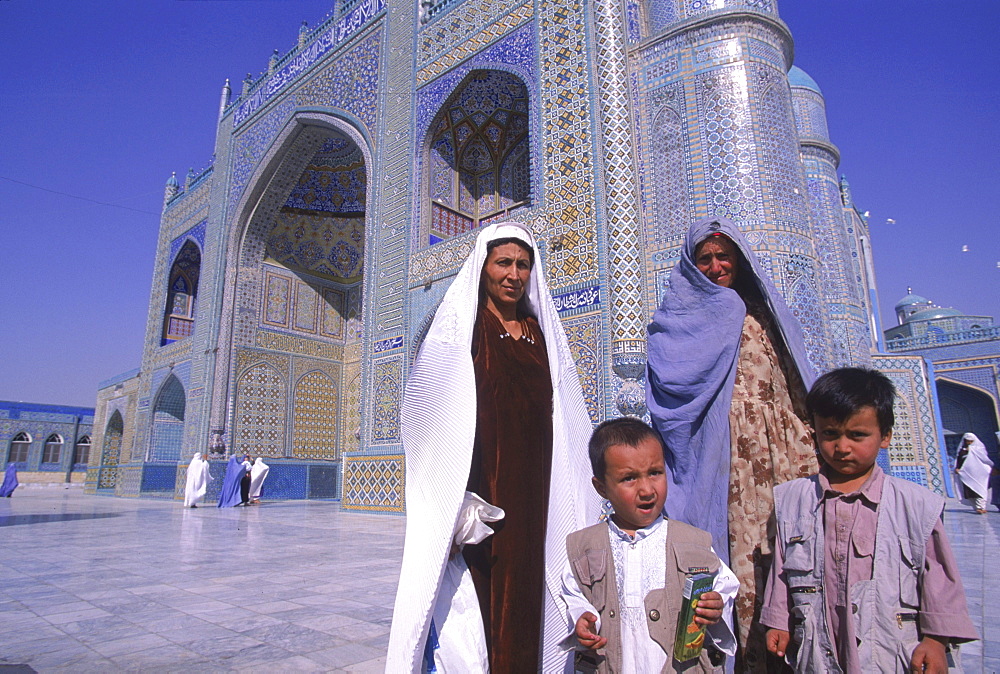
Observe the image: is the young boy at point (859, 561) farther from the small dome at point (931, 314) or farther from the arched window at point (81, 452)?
the arched window at point (81, 452)

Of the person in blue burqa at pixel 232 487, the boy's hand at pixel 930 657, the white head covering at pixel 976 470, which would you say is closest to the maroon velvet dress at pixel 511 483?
the boy's hand at pixel 930 657

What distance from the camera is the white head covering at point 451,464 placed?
3.77ft

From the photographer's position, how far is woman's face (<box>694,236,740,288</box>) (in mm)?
1386

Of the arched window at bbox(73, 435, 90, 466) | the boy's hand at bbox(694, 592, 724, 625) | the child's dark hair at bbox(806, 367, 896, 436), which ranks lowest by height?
the boy's hand at bbox(694, 592, 724, 625)

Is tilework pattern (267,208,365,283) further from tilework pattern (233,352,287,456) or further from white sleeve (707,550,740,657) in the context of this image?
white sleeve (707,550,740,657)

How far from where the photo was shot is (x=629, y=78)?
5410mm

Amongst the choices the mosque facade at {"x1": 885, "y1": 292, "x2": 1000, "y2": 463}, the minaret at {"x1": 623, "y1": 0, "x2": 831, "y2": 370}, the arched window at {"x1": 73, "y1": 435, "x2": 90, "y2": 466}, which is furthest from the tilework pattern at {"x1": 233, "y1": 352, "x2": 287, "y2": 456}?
the arched window at {"x1": 73, "y1": 435, "x2": 90, "y2": 466}

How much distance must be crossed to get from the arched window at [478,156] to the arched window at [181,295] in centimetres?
683

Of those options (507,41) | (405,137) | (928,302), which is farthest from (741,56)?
(928,302)

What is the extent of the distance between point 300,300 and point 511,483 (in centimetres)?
963

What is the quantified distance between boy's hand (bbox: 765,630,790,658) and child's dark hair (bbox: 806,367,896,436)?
341 millimetres

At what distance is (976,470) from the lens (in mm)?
6230

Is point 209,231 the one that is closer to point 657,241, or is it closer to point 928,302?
point 657,241

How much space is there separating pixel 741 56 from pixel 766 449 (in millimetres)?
4720
